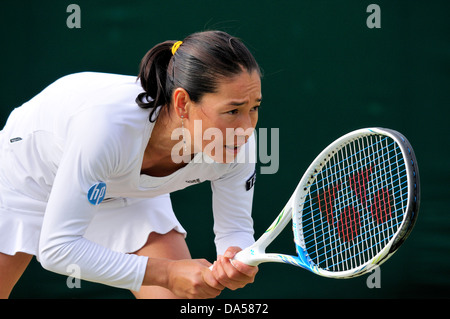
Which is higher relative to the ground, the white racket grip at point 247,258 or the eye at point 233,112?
the eye at point 233,112

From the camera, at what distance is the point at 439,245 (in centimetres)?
280

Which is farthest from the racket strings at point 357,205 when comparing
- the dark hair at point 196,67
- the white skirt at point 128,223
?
the white skirt at point 128,223

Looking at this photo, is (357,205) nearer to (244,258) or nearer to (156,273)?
(244,258)

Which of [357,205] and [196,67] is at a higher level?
[196,67]

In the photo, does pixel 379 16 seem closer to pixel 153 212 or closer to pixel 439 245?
pixel 439 245

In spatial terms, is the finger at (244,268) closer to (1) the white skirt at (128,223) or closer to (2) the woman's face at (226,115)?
(2) the woman's face at (226,115)

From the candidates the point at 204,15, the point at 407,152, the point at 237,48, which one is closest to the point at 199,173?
the point at 237,48

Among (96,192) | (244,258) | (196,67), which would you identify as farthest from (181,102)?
(244,258)

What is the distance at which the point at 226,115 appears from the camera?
5.48ft

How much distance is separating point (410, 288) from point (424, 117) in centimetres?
71

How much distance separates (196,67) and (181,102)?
10cm

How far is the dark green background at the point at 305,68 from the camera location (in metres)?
2.73

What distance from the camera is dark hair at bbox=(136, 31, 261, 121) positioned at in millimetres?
1660

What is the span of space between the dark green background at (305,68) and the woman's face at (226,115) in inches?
43.0
